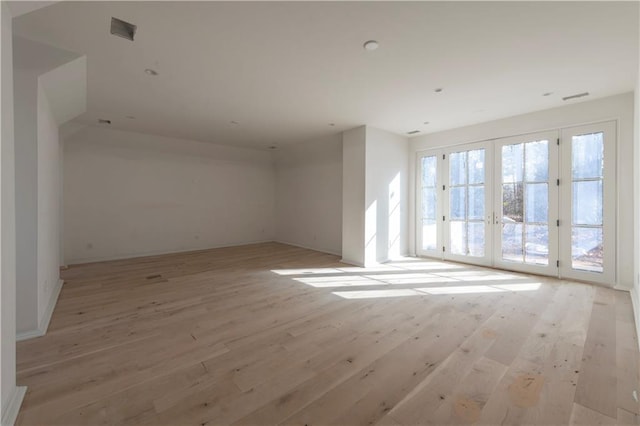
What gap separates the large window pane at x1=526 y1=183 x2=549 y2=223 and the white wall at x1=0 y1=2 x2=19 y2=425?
20.1 feet

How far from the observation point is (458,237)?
548cm

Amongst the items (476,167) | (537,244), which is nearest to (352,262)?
(476,167)

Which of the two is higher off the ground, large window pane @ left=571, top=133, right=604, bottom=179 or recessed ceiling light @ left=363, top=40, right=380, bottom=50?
recessed ceiling light @ left=363, top=40, right=380, bottom=50

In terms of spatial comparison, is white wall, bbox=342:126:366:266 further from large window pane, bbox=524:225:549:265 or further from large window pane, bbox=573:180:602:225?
large window pane, bbox=573:180:602:225

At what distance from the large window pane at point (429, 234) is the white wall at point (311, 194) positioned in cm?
195

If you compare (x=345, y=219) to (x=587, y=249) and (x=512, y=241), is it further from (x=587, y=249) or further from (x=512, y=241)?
(x=587, y=249)

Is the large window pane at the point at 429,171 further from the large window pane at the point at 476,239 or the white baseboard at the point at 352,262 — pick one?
the white baseboard at the point at 352,262

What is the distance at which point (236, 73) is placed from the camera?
3.13 meters

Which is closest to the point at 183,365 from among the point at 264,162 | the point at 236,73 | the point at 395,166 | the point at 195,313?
the point at 195,313

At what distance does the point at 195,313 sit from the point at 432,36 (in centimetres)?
369

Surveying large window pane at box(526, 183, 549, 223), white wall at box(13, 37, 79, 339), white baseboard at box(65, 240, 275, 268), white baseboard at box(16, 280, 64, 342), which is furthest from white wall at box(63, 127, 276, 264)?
large window pane at box(526, 183, 549, 223)

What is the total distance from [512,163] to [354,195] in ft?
9.32

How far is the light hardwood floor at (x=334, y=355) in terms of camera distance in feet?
5.28

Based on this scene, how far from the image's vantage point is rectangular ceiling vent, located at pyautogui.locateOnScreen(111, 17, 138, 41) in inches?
89.4
